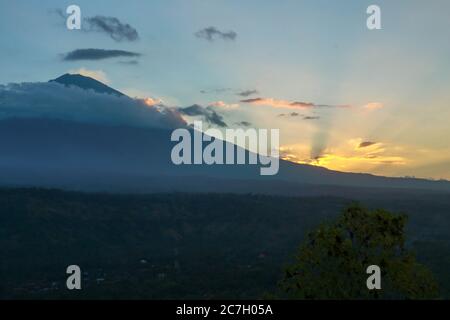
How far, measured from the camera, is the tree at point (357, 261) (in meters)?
16.4

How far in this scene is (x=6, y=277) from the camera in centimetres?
6488

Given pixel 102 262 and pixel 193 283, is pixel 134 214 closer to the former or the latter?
pixel 102 262

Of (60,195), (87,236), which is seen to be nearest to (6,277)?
(87,236)

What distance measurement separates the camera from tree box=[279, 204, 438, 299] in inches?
647

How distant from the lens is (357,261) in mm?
16516

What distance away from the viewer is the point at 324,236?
54.3ft
